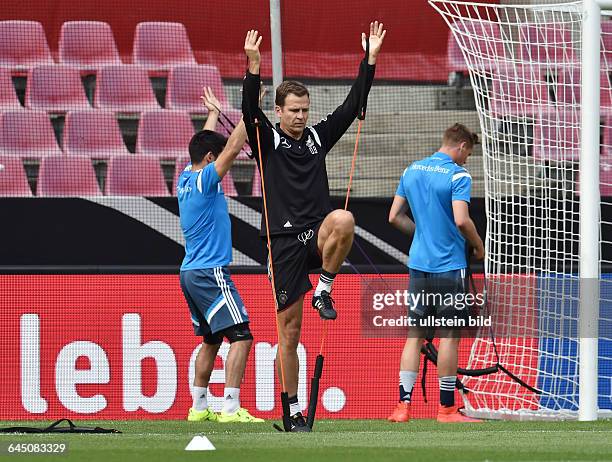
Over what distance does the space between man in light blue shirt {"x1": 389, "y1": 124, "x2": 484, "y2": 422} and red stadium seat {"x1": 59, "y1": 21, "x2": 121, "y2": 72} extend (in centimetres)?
521

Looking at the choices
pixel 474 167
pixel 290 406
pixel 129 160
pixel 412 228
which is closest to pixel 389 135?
pixel 474 167

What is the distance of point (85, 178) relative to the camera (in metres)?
11.6

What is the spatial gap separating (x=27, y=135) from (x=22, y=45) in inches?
47.1

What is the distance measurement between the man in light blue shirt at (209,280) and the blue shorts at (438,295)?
117 cm

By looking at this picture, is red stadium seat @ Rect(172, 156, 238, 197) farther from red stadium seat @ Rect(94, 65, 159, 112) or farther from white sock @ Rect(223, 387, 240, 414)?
white sock @ Rect(223, 387, 240, 414)

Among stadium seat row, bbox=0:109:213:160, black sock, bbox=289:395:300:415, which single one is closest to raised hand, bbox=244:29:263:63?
black sock, bbox=289:395:300:415

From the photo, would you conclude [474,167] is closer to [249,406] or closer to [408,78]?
[408,78]

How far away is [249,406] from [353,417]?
31.4 inches

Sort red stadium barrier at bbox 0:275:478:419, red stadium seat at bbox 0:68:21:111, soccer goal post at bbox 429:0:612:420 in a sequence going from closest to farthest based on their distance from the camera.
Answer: soccer goal post at bbox 429:0:612:420
red stadium barrier at bbox 0:275:478:419
red stadium seat at bbox 0:68:21:111

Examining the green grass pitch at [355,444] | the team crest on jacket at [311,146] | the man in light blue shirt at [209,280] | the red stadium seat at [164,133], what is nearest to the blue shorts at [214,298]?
the man in light blue shirt at [209,280]

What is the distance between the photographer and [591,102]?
8641mm

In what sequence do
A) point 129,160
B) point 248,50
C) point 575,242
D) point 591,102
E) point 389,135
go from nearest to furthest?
point 248,50
point 591,102
point 575,242
point 129,160
point 389,135

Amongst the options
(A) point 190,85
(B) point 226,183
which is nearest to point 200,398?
(B) point 226,183

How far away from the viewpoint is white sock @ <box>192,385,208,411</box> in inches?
352
